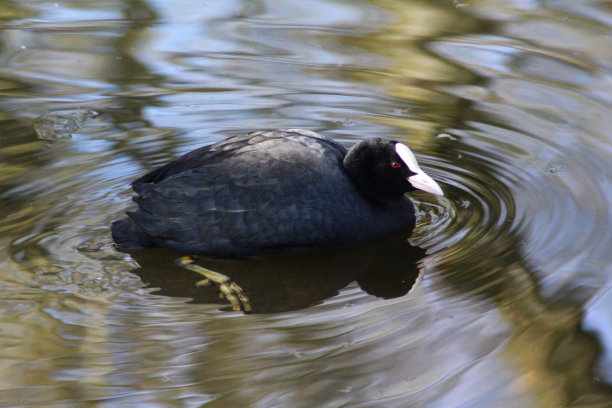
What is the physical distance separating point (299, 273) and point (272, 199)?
40cm

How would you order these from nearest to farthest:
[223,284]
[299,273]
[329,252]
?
[223,284], [299,273], [329,252]

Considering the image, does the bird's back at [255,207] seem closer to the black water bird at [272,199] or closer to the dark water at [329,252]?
the black water bird at [272,199]

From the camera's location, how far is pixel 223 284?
4012 mm

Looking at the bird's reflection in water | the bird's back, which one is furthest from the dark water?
the bird's back

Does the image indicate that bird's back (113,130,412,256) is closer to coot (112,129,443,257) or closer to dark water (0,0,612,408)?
coot (112,129,443,257)

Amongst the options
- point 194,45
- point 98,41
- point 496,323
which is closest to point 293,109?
point 194,45

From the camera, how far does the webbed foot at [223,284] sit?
383cm

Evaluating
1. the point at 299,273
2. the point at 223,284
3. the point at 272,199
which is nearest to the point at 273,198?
the point at 272,199

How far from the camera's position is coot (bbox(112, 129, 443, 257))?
4.25m

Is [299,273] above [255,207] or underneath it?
underneath

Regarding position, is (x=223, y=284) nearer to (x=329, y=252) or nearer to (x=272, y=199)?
(x=272, y=199)

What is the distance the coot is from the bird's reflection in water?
0.20 ft

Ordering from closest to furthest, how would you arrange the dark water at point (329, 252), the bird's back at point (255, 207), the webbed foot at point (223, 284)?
the dark water at point (329, 252) → the webbed foot at point (223, 284) → the bird's back at point (255, 207)

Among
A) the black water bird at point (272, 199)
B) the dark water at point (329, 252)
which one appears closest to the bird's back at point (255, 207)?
the black water bird at point (272, 199)
